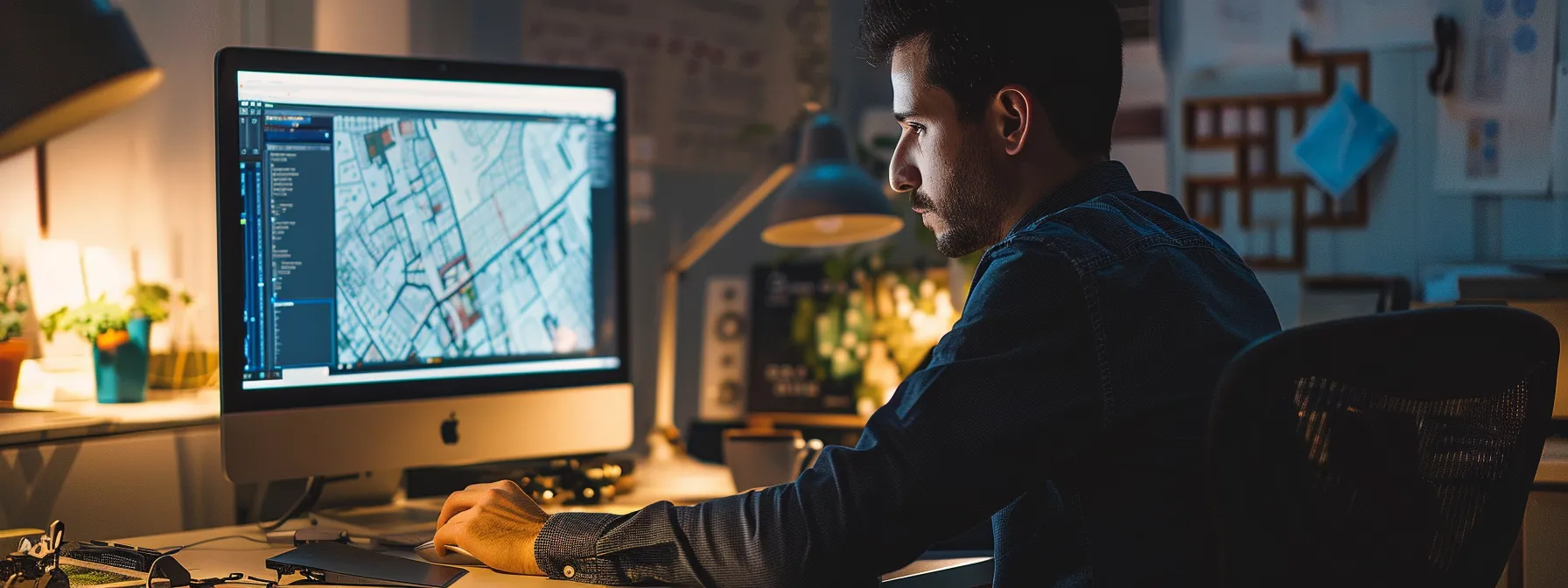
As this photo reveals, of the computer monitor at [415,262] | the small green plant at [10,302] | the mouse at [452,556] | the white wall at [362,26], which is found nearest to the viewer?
the mouse at [452,556]

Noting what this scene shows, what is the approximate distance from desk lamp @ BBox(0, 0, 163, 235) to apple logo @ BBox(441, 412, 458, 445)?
512 mm

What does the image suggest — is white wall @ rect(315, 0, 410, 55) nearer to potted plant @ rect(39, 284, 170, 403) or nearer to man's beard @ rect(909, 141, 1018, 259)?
potted plant @ rect(39, 284, 170, 403)

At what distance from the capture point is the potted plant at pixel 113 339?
1385 millimetres

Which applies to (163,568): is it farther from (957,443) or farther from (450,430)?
(957,443)

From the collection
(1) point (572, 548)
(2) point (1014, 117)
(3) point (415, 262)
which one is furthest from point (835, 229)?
(1) point (572, 548)

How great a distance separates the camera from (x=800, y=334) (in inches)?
81.4

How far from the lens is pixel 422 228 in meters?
1.32

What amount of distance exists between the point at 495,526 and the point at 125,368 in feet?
1.99

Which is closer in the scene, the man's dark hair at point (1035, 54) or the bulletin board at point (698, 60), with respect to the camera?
the man's dark hair at point (1035, 54)

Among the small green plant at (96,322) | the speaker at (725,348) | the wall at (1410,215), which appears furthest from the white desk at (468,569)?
the wall at (1410,215)

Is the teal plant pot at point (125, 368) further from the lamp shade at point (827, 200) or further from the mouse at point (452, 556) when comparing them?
the lamp shade at point (827, 200)

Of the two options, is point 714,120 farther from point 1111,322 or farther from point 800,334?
point 1111,322

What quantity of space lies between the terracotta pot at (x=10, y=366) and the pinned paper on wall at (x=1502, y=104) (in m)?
2.04

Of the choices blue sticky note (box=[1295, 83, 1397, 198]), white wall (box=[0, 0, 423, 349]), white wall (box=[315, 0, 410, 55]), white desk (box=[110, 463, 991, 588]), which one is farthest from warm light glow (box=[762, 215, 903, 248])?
blue sticky note (box=[1295, 83, 1397, 198])
